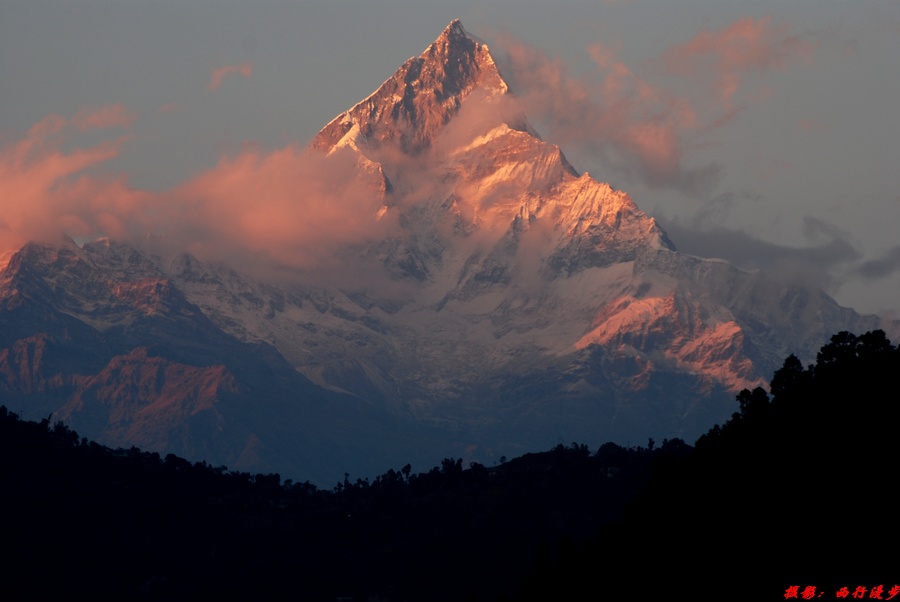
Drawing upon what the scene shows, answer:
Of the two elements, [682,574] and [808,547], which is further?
[682,574]

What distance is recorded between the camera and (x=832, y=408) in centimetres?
19662

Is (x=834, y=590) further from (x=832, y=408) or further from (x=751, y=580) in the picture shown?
(x=832, y=408)

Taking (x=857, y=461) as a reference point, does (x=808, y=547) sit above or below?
below

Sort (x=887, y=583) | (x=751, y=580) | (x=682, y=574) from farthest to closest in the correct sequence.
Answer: (x=682, y=574) → (x=751, y=580) → (x=887, y=583)

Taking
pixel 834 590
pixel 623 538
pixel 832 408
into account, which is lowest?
pixel 834 590

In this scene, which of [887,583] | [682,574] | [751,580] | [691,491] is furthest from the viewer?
[691,491]

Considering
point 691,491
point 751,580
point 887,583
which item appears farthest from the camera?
point 691,491

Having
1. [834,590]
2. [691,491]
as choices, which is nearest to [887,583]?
[834,590]

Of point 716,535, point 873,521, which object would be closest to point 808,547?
point 873,521

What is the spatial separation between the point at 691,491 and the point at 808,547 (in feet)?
110

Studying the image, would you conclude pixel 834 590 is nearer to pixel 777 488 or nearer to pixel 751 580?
pixel 751 580

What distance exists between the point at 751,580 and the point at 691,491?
35.0 metres

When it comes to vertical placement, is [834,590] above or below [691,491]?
below

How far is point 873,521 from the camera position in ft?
519
